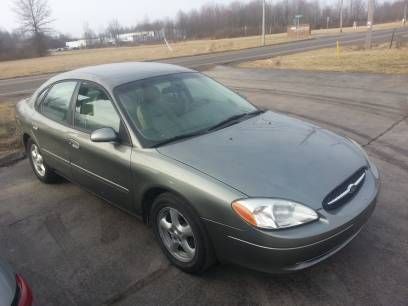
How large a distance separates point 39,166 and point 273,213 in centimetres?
381

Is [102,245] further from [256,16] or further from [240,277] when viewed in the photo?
[256,16]

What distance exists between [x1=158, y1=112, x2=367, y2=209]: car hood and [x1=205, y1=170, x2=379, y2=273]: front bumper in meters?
0.17

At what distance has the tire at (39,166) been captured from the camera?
5098 mm

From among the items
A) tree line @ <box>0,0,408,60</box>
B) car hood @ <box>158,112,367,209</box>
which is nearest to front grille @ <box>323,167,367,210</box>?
car hood @ <box>158,112,367,209</box>

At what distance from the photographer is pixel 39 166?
17.3ft

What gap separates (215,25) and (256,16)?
1065 cm

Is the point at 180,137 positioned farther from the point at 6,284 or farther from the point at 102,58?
the point at 102,58

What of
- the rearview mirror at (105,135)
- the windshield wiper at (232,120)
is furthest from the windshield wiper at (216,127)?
the rearview mirror at (105,135)

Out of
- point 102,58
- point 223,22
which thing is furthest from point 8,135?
point 223,22

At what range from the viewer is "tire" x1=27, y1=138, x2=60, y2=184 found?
5.10m

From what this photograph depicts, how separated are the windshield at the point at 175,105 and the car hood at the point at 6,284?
1.48 meters

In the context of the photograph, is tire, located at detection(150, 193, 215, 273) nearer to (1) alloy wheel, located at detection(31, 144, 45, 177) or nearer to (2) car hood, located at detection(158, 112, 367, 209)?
(2) car hood, located at detection(158, 112, 367, 209)

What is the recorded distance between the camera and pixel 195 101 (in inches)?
156

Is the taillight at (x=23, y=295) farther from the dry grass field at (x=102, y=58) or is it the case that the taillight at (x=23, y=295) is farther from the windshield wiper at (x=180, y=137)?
the dry grass field at (x=102, y=58)
